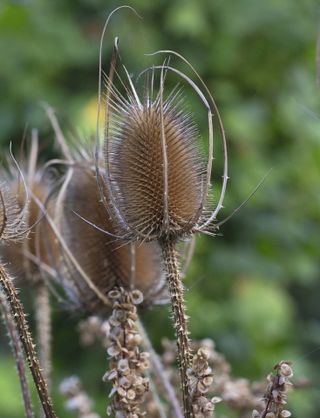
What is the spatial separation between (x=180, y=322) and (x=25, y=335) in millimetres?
158

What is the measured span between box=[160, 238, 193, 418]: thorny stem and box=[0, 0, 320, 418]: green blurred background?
2.33 metres

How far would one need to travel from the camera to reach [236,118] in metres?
3.43

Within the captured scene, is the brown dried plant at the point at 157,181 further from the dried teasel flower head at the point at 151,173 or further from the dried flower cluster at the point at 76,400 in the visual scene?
the dried flower cluster at the point at 76,400

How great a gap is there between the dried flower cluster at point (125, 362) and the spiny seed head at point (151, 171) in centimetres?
10

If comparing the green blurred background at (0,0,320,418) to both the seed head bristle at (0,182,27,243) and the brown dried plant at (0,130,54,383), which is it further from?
the seed head bristle at (0,182,27,243)

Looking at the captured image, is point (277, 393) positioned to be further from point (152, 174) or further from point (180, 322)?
point (152, 174)

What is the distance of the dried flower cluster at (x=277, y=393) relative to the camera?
2.78 feet

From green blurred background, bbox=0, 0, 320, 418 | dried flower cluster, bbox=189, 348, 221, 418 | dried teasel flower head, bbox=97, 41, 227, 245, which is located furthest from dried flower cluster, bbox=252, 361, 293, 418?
green blurred background, bbox=0, 0, 320, 418

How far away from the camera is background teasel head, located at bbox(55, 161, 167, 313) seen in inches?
44.9

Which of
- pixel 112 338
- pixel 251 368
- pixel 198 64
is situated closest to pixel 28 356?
pixel 112 338

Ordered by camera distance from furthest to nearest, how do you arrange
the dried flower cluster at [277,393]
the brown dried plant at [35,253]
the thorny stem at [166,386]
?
the brown dried plant at [35,253] < the thorny stem at [166,386] < the dried flower cluster at [277,393]

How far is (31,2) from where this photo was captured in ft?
12.0

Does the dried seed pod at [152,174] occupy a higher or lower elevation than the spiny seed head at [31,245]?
lower

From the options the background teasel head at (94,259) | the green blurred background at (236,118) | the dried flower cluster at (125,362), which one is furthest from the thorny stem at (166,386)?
the green blurred background at (236,118)
